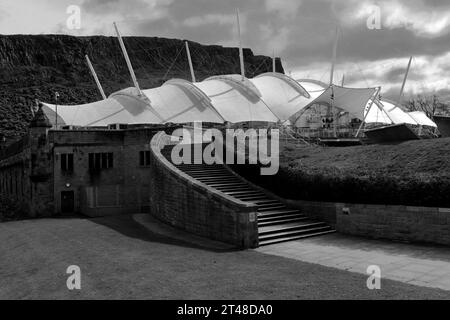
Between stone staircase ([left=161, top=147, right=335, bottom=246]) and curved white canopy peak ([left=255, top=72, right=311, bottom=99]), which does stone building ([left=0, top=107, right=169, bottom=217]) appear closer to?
stone staircase ([left=161, top=147, right=335, bottom=246])

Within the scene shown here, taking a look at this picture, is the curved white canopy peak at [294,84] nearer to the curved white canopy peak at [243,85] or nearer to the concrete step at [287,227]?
the curved white canopy peak at [243,85]

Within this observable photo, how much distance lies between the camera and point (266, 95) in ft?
183

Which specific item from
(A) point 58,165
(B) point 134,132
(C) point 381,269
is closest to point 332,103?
(B) point 134,132

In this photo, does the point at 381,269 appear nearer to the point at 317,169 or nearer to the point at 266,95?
the point at 317,169

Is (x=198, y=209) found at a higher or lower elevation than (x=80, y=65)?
lower

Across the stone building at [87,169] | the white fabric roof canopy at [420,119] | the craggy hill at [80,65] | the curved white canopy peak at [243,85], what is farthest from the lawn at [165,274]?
the craggy hill at [80,65]

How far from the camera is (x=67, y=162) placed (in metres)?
28.1

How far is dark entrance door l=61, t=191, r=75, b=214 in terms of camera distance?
28234 millimetres

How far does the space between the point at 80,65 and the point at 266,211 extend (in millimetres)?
156464

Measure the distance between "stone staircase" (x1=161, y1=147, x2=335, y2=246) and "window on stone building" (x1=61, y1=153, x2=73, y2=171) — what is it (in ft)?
31.5

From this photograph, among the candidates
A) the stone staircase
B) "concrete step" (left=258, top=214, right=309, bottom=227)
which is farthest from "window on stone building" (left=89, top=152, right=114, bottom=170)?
"concrete step" (left=258, top=214, right=309, bottom=227)

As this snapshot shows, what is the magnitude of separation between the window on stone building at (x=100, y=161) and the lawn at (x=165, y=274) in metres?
11.8

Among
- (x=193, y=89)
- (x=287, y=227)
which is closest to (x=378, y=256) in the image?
(x=287, y=227)

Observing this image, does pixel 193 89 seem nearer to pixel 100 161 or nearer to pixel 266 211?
pixel 100 161
